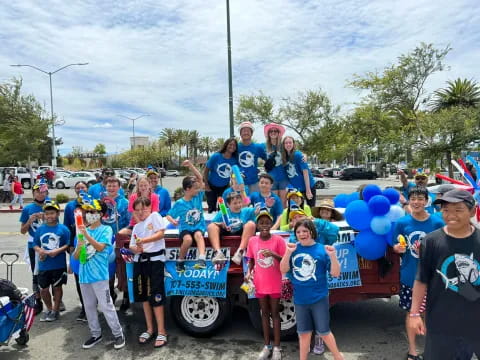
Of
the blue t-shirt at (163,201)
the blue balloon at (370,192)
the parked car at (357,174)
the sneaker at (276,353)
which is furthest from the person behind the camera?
the parked car at (357,174)

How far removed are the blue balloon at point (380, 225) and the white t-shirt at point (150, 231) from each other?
6.96 ft

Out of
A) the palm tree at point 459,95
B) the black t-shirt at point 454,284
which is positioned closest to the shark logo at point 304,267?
the black t-shirt at point 454,284

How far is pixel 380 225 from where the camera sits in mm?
3479

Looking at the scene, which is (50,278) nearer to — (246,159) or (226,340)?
(226,340)

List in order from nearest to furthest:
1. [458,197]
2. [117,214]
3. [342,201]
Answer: [458,197] → [117,214] → [342,201]

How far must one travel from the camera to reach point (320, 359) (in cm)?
341

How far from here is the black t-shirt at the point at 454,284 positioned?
83.4 inches

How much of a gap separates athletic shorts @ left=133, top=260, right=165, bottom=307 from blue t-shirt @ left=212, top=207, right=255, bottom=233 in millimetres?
820

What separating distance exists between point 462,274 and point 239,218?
2.21m

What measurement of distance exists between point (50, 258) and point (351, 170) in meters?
39.9

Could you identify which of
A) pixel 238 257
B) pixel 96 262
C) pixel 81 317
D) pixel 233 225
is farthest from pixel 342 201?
pixel 81 317

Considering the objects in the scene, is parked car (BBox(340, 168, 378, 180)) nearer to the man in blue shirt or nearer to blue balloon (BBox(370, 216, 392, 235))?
the man in blue shirt

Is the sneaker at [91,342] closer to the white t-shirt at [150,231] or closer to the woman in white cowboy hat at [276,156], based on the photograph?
the white t-shirt at [150,231]

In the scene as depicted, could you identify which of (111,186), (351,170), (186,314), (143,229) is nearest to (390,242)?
(186,314)
